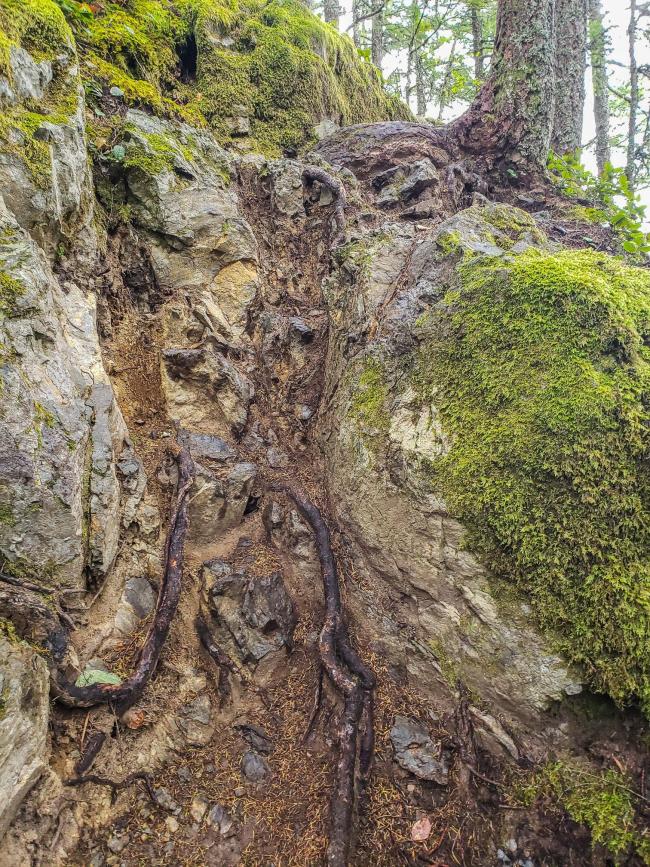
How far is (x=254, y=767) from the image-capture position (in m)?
3.46

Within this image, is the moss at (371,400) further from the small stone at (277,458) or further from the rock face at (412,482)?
the small stone at (277,458)

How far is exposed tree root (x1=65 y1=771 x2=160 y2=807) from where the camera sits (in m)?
2.99

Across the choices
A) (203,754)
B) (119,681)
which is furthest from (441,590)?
(119,681)

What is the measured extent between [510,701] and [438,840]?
1.02 metres

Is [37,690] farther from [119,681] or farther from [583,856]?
[583,856]

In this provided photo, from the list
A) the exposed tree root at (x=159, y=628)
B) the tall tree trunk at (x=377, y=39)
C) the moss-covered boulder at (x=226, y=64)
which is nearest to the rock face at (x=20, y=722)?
the exposed tree root at (x=159, y=628)

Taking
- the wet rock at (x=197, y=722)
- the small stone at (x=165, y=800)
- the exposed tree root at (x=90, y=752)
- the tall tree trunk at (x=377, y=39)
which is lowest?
the small stone at (x=165, y=800)

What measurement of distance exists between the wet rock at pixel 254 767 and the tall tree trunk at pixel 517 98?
883 cm

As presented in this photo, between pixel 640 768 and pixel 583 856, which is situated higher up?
pixel 640 768

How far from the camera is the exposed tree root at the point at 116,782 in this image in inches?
118

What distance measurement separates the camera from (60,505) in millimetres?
3277

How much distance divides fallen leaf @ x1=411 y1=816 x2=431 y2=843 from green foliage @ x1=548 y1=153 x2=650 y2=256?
5742 millimetres

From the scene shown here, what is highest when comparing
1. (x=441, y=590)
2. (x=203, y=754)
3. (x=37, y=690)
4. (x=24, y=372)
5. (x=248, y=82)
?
(x=248, y=82)

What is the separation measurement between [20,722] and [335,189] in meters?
6.83
